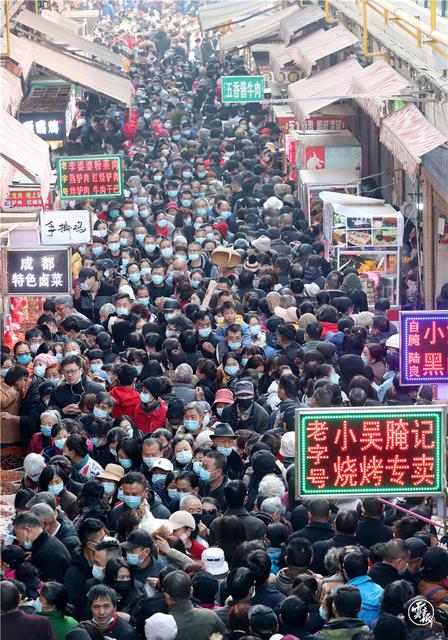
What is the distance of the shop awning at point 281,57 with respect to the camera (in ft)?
95.6

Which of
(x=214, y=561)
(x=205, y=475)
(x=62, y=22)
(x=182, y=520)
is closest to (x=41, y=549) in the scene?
(x=182, y=520)

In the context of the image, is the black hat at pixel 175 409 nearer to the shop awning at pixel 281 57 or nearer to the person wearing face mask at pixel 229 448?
the person wearing face mask at pixel 229 448

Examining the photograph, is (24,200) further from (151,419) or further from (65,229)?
(151,419)

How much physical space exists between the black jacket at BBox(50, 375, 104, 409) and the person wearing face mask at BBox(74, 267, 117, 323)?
3776mm

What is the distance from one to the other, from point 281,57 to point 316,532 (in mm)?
21094

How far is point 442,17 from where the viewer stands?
68.6 ft

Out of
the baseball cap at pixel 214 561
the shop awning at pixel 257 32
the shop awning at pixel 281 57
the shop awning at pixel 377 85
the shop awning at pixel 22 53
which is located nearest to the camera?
the baseball cap at pixel 214 561

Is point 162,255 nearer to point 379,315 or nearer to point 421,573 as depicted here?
point 379,315

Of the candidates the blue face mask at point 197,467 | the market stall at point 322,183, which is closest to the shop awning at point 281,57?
the market stall at point 322,183

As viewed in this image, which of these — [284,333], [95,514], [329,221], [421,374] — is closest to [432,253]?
[329,221]

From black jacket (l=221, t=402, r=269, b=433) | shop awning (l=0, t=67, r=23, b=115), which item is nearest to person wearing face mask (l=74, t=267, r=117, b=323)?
shop awning (l=0, t=67, r=23, b=115)

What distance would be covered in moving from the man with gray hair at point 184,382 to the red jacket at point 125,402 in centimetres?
36

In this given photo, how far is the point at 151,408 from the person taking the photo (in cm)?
1271

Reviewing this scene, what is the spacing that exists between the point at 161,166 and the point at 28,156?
10.3m
